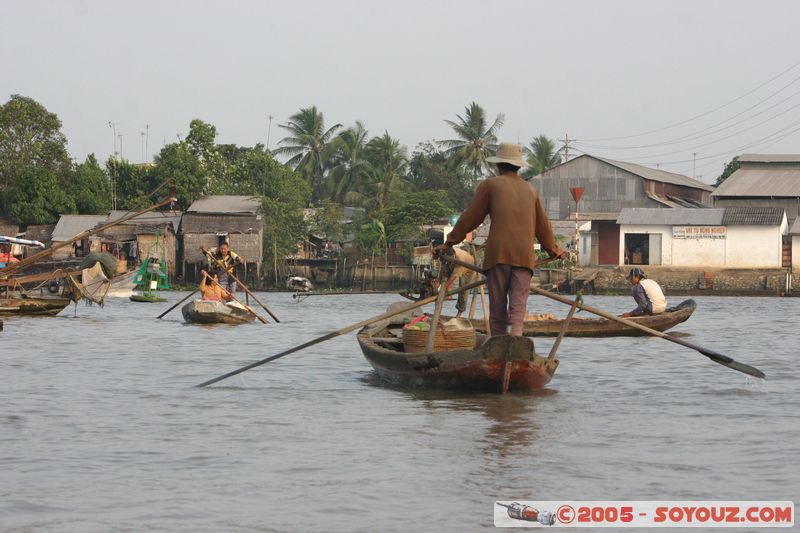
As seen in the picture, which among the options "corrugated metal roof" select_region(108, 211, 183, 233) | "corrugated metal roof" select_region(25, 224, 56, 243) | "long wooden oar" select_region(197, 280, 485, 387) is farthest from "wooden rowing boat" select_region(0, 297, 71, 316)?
"corrugated metal roof" select_region(25, 224, 56, 243)

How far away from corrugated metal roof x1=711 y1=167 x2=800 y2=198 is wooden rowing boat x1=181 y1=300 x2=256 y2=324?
30687mm

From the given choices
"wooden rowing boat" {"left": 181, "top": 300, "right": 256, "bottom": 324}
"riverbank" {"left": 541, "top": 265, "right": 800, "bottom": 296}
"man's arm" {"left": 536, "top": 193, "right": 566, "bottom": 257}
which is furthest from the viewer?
"riverbank" {"left": 541, "top": 265, "right": 800, "bottom": 296}

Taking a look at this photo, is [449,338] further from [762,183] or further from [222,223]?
[762,183]

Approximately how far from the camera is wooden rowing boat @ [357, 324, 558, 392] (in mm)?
8305

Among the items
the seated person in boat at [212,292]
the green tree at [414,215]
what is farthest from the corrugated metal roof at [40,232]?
the seated person in boat at [212,292]

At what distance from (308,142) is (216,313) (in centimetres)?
3724

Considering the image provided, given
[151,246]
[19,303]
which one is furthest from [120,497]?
[151,246]

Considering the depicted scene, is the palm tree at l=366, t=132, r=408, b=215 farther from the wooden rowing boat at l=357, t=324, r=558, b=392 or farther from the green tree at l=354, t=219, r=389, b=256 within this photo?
the wooden rowing boat at l=357, t=324, r=558, b=392

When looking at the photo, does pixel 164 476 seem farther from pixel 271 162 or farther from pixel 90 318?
pixel 271 162

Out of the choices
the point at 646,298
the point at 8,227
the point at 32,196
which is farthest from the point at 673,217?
the point at 646,298

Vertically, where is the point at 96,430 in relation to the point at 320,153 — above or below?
below

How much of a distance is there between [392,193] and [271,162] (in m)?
5.95

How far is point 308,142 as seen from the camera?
55438 mm

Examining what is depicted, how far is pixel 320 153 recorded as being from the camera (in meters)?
55.5
